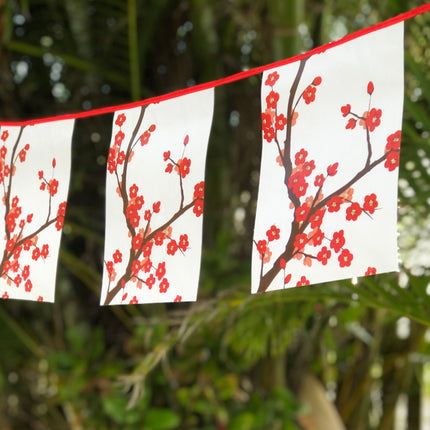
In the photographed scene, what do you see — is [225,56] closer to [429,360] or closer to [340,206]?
[429,360]

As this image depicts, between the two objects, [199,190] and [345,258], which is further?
[199,190]

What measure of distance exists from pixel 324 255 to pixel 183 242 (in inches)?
6.2

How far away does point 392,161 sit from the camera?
52 cm

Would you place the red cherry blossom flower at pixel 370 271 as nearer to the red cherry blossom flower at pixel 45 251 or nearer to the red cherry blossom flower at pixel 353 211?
the red cherry blossom flower at pixel 353 211

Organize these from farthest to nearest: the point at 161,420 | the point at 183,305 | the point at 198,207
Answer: the point at 183,305 < the point at 161,420 < the point at 198,207

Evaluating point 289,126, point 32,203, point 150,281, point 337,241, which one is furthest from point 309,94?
point 32,203

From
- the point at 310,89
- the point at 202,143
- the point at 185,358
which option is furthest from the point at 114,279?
the point at 185,358

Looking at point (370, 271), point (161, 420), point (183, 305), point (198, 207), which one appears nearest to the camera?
point (370, 271)

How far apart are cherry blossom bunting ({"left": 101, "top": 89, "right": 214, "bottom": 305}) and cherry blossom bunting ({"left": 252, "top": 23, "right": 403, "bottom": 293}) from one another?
0.08 metres

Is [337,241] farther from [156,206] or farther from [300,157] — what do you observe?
[156,206]

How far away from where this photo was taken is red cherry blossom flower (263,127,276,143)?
0.60 meters

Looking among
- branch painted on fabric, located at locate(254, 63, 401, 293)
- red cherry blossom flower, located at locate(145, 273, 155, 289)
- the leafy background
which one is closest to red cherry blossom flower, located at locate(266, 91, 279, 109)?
branch painted on fabric, located at locate(254, 63, 401, 293)

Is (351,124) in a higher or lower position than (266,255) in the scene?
higher

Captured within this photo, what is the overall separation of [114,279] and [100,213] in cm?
84
